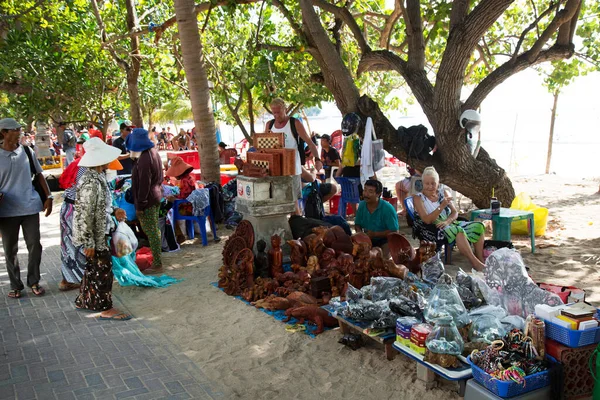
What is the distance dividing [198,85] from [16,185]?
11.8 feet

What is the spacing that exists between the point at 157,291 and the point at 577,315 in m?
4.54

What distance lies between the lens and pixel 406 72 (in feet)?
29.3

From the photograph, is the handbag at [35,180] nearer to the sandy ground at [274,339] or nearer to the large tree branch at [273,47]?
→ the sandy ground at [274,339]

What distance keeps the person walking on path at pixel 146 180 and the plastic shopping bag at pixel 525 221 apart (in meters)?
5.20

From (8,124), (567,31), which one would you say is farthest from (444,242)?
(8,124)

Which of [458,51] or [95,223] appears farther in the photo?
[458,51]

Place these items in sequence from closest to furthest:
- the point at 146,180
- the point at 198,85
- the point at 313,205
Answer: the point at 146,180
the point at 313,205
the point at 198,85

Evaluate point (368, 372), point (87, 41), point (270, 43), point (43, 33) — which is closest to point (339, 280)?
point (368, 372)

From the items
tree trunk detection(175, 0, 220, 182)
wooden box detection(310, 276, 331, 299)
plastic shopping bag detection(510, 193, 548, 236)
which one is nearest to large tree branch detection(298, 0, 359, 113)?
tree trunk detection(175, 0, 220, 182)

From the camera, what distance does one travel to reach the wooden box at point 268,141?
6.39 m

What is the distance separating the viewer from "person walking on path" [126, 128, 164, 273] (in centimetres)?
663

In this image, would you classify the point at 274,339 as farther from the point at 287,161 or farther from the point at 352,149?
the point at 352,149

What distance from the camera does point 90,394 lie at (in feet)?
12.6

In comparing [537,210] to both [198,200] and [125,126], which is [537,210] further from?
[125,126]
